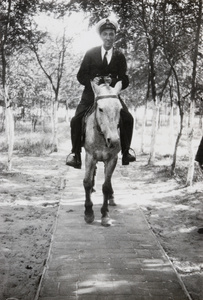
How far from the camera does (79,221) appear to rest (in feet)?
23.0

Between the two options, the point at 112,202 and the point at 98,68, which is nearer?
the point at 98,68

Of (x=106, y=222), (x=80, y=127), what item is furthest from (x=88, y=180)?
(x=80, y=127)

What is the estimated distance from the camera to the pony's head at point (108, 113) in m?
5.65

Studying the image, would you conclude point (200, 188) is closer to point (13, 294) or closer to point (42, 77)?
point (13, 294)

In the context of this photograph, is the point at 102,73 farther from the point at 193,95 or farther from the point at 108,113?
the point at 193,95

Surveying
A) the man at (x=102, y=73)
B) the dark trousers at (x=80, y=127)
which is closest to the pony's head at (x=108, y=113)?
the man at (x=102, y=73)

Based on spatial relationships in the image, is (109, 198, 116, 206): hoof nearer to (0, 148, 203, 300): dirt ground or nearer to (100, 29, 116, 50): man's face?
(0, 148, 203, 300): dirt ground

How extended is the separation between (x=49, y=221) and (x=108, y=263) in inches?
104

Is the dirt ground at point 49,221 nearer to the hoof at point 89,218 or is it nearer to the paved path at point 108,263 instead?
the paved path at point 108,263

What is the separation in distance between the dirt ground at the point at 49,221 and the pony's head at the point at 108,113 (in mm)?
2273

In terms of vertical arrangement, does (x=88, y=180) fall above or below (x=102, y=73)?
below

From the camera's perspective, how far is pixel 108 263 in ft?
16.3

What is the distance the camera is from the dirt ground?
183 inches

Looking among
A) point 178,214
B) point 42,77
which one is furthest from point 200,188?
point 42,77
